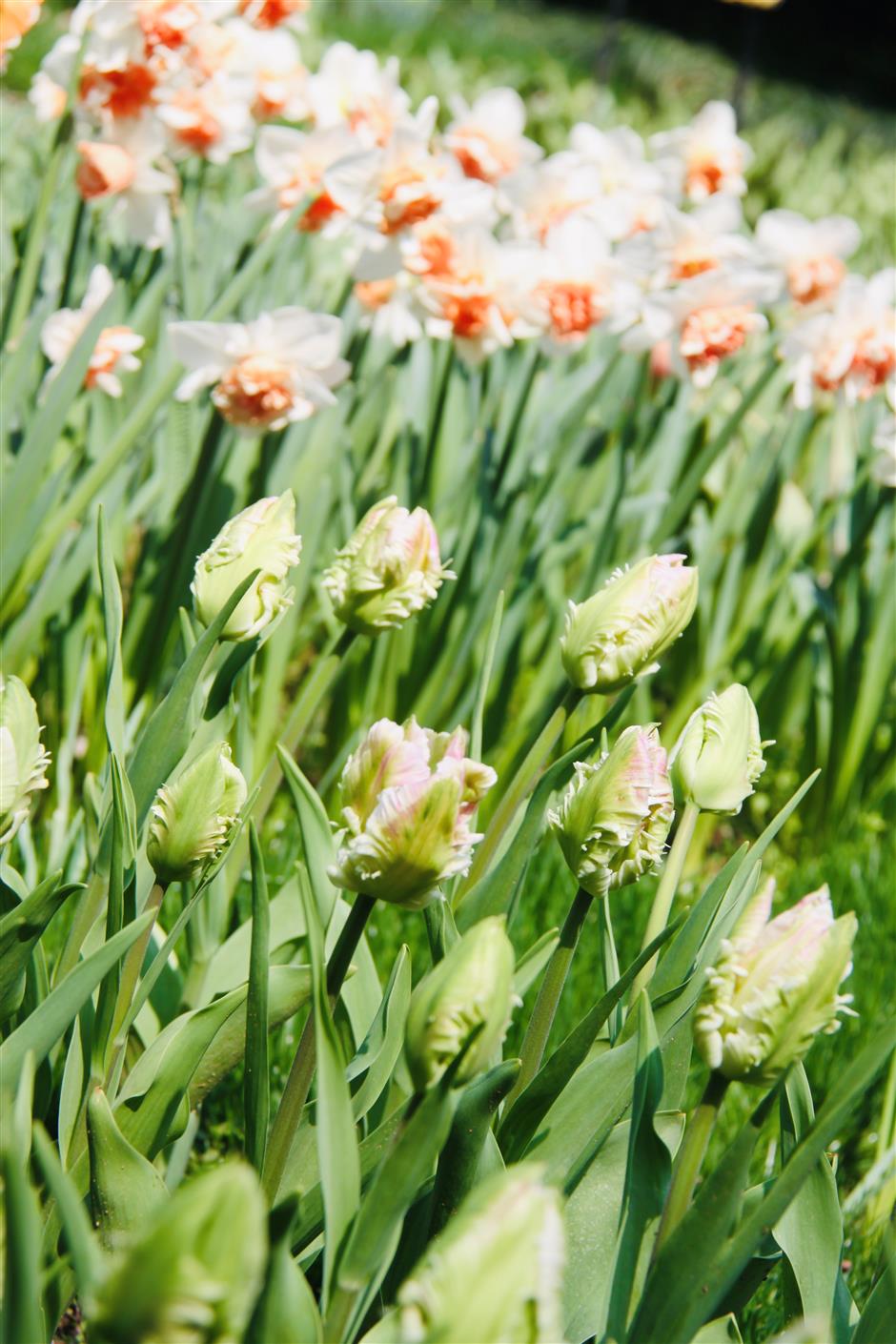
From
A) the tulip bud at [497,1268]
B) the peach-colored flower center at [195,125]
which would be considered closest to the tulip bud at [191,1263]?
the tulip bud at [497,1268]

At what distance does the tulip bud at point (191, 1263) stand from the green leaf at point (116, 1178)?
278mm

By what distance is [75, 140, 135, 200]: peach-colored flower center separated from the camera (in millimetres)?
1604

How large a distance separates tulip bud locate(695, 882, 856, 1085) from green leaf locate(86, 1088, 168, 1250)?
346 millimetres

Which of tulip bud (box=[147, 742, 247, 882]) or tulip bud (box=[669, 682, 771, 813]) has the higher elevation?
tulip bud (box=[669, 682, 771, 813])

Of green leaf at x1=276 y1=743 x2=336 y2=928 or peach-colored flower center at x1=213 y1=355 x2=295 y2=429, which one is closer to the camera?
green leaf at x1=276 y1=743 x2=336 y2=928

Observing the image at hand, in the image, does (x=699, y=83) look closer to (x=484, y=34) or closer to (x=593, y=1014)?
(x=484, y=34)

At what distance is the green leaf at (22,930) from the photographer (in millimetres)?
761

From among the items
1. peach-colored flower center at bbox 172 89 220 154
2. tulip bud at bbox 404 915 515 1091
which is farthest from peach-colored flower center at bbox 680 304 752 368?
tulip bud at bbox 404 915 515 1091

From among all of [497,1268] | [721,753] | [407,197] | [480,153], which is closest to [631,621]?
[721,753]

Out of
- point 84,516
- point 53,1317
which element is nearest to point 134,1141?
point 53,1317

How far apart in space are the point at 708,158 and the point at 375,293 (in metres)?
0.75

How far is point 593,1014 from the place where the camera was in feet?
2.66

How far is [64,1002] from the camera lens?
28.7 inches

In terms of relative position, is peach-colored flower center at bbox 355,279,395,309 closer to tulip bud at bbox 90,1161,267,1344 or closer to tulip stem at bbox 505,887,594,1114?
tulip stem at bbox 505,887,594,1114
